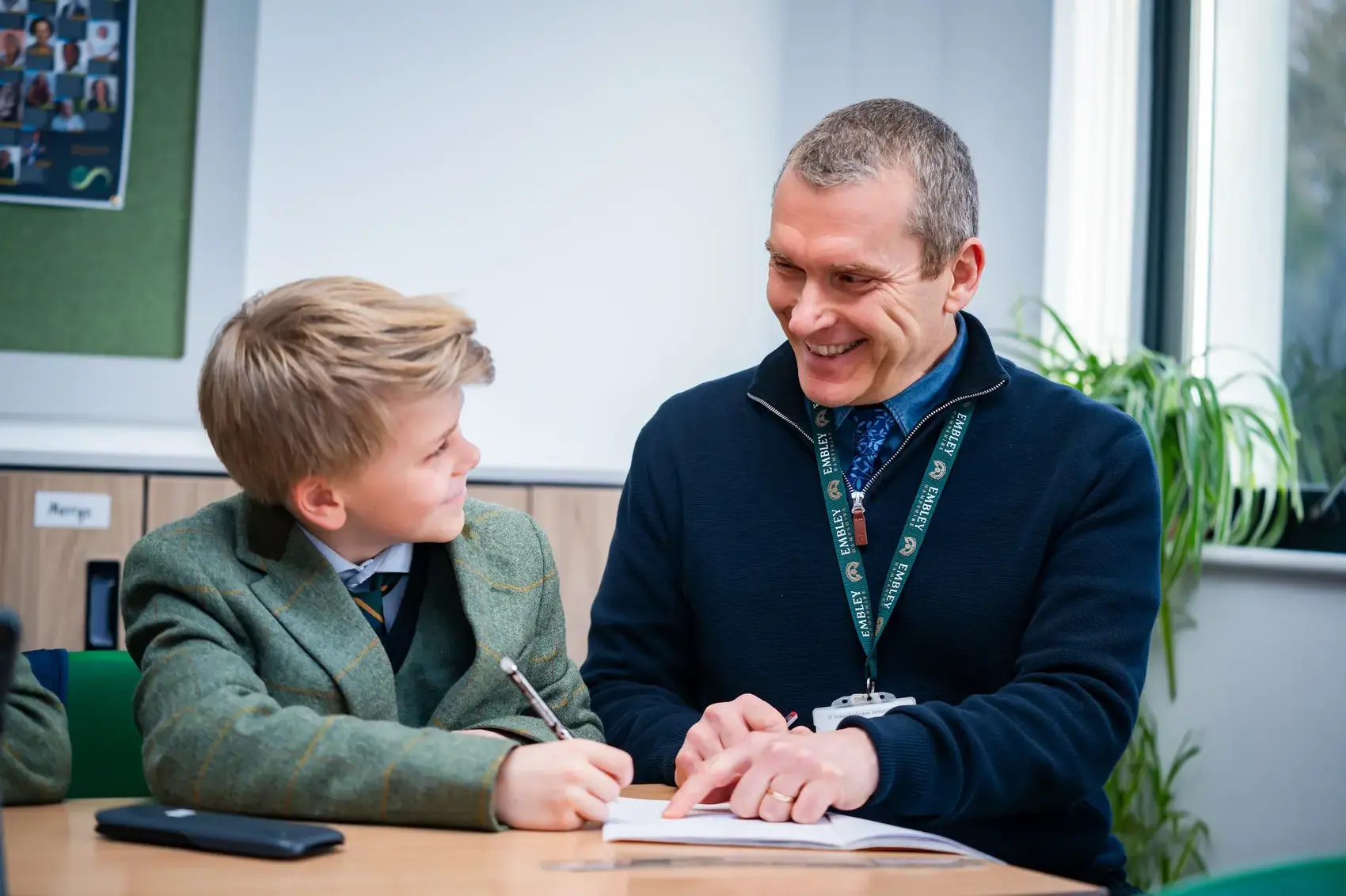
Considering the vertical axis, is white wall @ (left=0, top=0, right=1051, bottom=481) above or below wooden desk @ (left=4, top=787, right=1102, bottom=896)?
above

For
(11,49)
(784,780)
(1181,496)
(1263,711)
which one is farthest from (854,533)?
(11,49)

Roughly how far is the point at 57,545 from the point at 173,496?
9.3 inches

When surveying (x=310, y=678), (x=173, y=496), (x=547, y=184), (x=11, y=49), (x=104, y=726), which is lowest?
(x=104, y=726)

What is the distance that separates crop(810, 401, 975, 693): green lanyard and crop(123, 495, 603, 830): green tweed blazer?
371 mm

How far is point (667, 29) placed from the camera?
12.3ft

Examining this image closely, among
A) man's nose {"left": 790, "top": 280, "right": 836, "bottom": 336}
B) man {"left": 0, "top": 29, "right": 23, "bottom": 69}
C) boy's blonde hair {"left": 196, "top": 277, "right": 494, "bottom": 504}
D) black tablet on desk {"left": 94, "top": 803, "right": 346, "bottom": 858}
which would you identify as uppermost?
man {"left": 0, "top": 29, "right": 23, "bottom": 69}

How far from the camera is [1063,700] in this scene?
4.78 ft

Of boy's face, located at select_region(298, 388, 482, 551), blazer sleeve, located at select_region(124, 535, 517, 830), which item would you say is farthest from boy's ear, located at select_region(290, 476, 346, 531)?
blazer sleeve, located at select_region(124, 535, 517, 830)

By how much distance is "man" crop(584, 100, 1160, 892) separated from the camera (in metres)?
1.53

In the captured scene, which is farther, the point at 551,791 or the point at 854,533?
the point at 854,533

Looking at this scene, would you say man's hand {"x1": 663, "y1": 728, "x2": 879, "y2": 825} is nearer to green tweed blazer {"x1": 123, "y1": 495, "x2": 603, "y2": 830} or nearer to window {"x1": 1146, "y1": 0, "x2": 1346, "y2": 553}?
green tweed blazer {"x1": 123, "y1": 495, "x2": 603, "y2": 830}

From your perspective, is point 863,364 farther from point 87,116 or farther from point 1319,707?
point 87,116

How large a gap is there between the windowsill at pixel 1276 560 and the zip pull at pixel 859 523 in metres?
1.47

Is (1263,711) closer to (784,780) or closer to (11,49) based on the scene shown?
(784,780)
